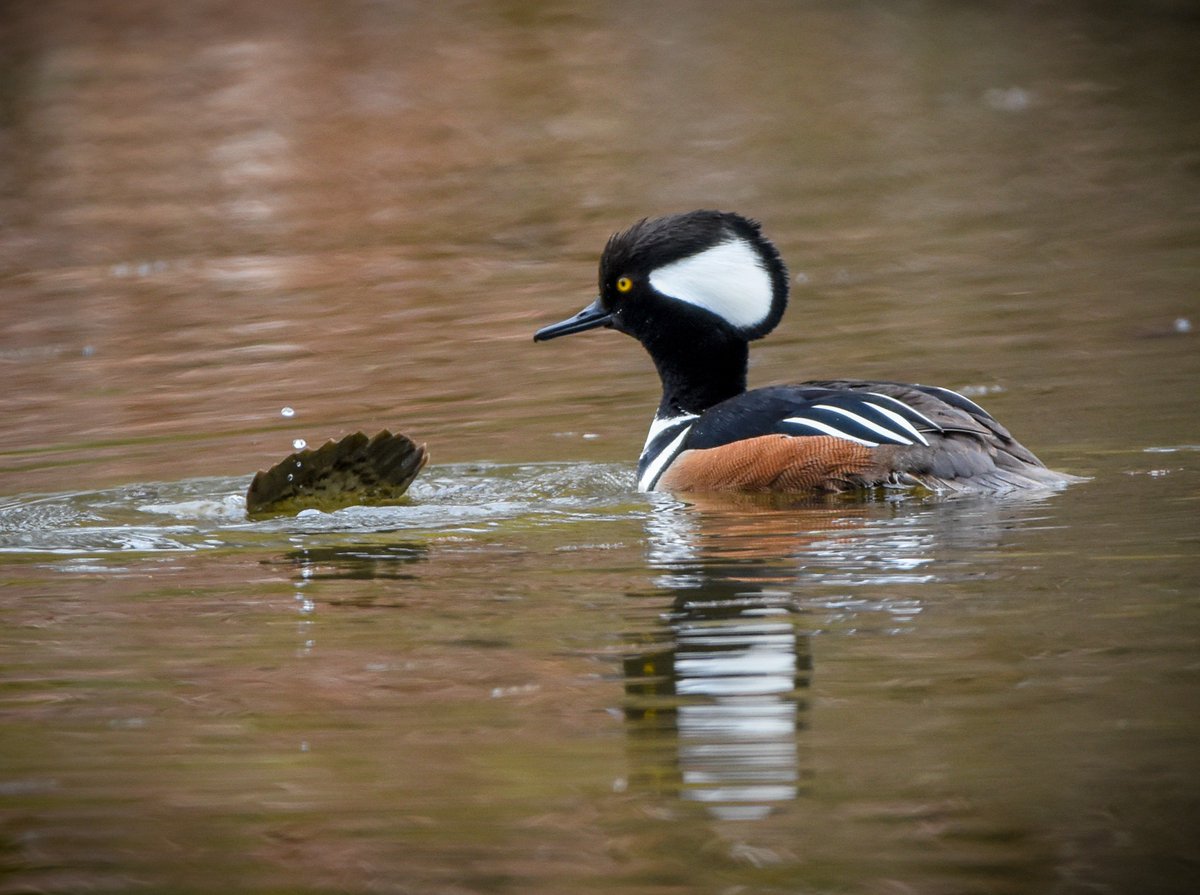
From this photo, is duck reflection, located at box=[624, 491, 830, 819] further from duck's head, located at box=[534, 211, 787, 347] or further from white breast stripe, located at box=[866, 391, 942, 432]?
duck's head, located at box=[534, 211, 787, 347]

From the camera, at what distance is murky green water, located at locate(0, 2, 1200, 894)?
384 centimetres

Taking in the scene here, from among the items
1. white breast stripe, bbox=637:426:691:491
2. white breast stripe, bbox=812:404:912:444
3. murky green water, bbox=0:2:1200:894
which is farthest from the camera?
white breast stripe, bbox=637:426:691:491

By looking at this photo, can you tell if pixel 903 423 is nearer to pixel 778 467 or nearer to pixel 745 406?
pixel 778 467

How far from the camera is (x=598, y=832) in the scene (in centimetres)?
379

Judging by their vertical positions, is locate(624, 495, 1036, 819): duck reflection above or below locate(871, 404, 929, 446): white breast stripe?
below

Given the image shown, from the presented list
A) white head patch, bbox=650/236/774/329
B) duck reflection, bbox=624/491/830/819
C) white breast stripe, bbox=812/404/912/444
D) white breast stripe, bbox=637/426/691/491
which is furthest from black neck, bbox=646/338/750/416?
duck reflection, bbox=624/491/830/819

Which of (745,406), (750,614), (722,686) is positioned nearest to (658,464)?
(745,406)

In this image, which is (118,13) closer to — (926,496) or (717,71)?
(717,71)

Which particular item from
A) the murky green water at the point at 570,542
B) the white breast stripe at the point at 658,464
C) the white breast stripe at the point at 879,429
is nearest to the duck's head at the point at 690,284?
the white breast stripe at the point at 658,464

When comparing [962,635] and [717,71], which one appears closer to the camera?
[962,635]

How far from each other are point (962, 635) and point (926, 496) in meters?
1.86

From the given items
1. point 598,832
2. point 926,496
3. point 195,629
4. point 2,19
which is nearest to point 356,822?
point 598,832

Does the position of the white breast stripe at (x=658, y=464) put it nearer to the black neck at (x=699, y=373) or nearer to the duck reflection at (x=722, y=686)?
the black neck at (x=699, y=373)

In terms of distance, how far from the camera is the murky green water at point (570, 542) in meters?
3.84
